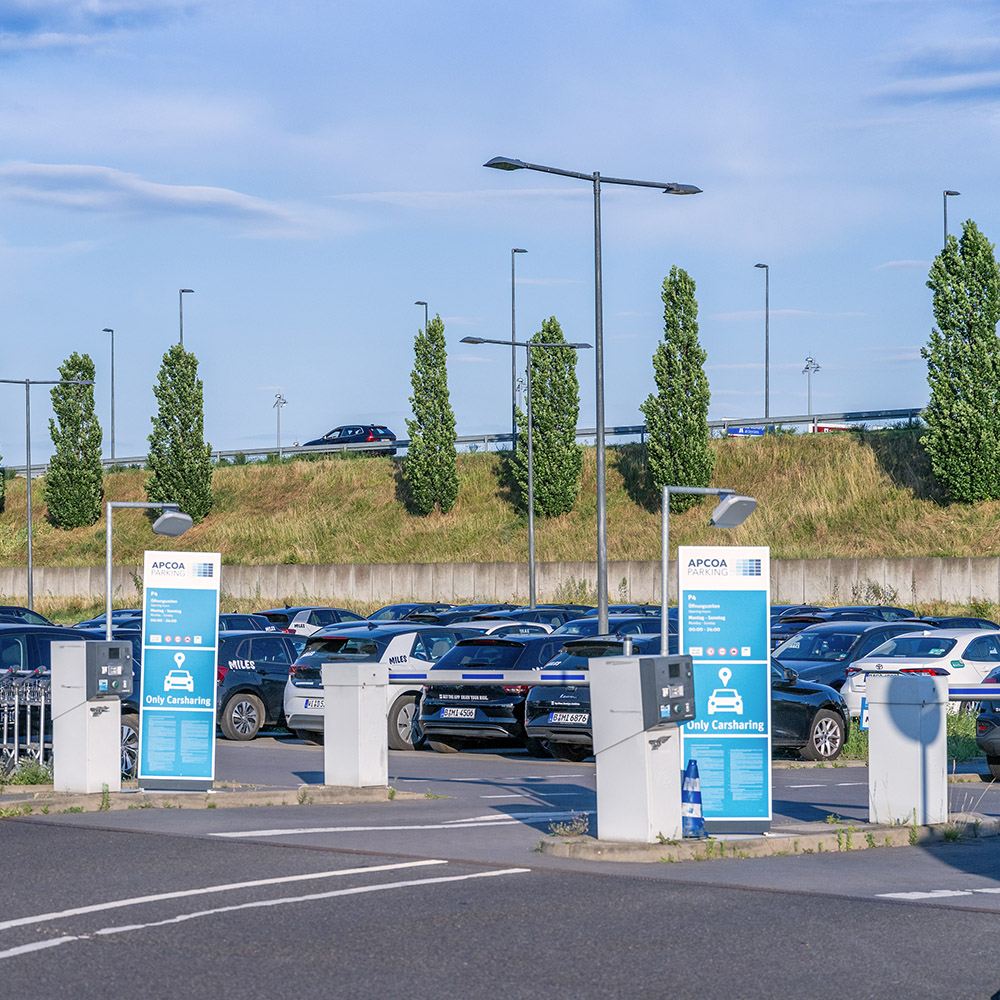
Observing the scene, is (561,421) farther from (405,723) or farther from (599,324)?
(405,723)

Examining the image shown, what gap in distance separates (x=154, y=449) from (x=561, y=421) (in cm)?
1826

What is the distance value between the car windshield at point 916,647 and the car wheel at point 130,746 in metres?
10.8

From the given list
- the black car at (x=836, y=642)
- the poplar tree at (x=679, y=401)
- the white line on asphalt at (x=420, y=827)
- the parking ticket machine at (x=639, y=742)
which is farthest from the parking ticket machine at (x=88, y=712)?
the poplar tree at (x=679, y=401)

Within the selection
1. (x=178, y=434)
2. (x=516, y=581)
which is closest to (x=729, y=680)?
(x=516, y=581)

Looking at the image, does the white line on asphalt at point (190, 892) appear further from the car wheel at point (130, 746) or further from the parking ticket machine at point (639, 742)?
the car wheel at point (130, 746)

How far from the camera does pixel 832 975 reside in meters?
7.16

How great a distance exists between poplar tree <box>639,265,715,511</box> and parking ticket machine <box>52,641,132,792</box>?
127 feet

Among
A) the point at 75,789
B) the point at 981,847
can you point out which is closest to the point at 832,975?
the point at 981,847

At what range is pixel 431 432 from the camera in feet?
194

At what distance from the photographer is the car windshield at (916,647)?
2198 centimetres

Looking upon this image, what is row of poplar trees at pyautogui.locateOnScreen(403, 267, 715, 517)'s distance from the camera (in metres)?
52.1

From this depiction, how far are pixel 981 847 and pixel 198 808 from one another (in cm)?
666

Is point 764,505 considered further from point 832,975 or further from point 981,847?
point 832,975

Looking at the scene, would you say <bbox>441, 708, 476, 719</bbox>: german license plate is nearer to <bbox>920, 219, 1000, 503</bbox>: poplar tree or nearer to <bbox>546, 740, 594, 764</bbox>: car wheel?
<bbox>546, 740, 594, 764</bbox>: car wheel
